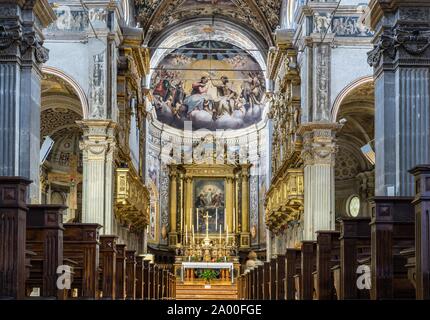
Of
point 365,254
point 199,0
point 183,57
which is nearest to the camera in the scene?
point 365,254

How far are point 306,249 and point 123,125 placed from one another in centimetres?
1492

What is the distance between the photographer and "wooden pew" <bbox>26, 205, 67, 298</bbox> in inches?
442

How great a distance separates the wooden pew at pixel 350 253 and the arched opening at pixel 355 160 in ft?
55.1

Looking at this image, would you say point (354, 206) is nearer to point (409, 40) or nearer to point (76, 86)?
point (76, 86)

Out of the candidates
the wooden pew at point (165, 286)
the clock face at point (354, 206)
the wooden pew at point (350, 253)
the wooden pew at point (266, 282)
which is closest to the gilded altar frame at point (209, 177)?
the clock face at point (354, 206)

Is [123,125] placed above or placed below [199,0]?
below

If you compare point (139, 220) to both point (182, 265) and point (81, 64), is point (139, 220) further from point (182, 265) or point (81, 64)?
point (81, 64)

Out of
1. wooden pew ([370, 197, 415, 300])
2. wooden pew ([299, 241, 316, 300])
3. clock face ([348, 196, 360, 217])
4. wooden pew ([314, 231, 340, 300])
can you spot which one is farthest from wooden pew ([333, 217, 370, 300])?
clock face ([348, 196, 360, 217])

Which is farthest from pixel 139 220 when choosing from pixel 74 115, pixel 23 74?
pixel 23 74

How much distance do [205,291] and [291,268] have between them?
68.4 ft

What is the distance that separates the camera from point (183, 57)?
44.2m

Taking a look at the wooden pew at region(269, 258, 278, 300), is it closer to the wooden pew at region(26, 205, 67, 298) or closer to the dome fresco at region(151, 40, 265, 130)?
the wooden pew at region(26, 205, 67, 298)

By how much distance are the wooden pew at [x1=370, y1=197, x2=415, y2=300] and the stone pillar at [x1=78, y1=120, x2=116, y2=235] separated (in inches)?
599

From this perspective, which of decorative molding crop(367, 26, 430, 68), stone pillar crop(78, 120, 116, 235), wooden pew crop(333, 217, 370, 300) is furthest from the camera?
stone pillar crop(78, 120, 116, 235)
